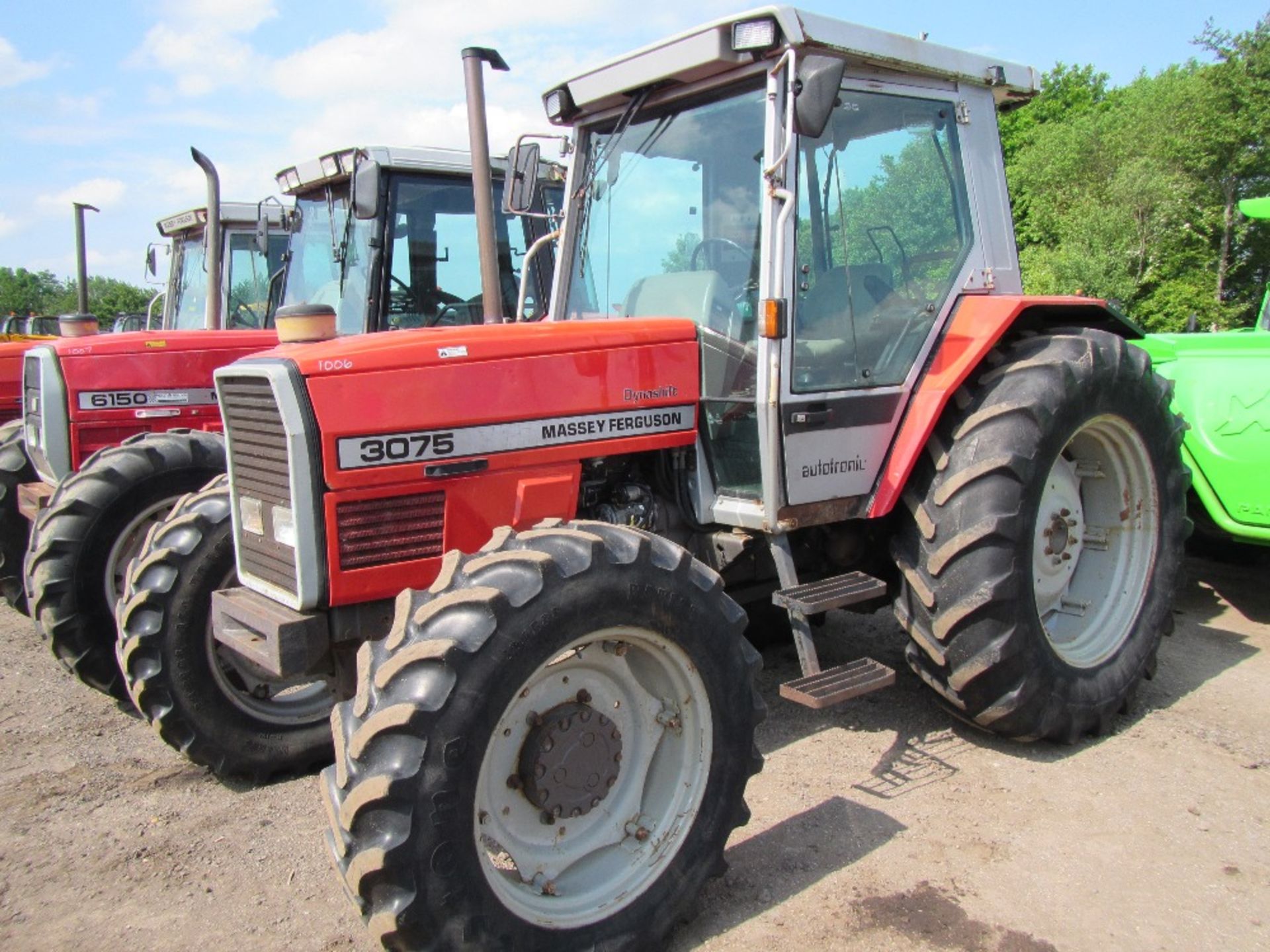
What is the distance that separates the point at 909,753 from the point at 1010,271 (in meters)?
1.95

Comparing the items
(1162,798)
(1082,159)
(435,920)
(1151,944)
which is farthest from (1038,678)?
(1082,159)

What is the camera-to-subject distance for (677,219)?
3754mm

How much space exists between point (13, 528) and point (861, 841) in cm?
518

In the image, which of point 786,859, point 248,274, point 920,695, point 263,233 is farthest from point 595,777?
point 248,274

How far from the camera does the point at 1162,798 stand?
11.3ft

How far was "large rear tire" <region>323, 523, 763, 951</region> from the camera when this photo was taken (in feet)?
7.48

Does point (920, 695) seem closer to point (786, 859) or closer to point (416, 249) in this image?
point (786, 859)

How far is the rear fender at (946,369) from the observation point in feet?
12.0

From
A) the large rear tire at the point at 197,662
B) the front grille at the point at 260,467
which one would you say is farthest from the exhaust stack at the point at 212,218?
the front grille at the point at 260,467

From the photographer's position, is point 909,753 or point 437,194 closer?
point 909,753

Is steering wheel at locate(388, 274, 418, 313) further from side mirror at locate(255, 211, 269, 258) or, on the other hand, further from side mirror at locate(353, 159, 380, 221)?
side mirror at locate(255, 211, 269, 258)

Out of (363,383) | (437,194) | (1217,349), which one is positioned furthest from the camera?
(437,194)

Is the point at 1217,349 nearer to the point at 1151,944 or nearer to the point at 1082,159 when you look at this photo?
the point at 1151,944

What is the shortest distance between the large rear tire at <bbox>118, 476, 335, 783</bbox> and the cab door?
6.62ft
